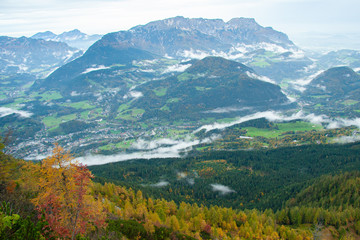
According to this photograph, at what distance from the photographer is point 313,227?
88.6 metres

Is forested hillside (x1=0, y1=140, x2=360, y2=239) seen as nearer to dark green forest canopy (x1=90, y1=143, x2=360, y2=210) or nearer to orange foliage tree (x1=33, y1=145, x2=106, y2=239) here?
orange foliage tree (x1=33, y1=145, x2=106, y2=239)

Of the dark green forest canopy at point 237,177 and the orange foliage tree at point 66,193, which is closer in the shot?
the orange foliage tree at point 66,193

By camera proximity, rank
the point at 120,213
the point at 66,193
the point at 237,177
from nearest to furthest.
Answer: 1. the point at 66,193
2. the point at 120,213
3. the point at 237,177

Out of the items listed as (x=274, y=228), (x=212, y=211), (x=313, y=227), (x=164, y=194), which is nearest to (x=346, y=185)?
(x=313, y=227)

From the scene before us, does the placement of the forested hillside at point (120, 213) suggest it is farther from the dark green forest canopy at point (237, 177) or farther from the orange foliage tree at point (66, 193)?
the dark green forest canopy at point (237, 177)

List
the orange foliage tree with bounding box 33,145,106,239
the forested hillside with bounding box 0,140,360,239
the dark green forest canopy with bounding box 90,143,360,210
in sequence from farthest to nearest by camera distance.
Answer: the dark green forest canopy with bounding box 90,143,360,210 < the forested hillside with bounding box 0,140,360,239 < the orange foliage tree with bounding box 33,145,106,239

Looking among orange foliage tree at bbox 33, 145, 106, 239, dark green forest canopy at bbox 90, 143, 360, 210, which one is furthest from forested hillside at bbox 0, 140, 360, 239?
dark green forest canopy at bbox 90, 143, 360, 210

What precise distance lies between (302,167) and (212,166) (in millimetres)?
74374

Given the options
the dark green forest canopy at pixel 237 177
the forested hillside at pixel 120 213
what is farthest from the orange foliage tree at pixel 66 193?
the dark green forest canopy at pixel 237 177

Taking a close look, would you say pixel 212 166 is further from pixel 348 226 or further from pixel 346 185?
pixel 348 226

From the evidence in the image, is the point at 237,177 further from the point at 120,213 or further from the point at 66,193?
the point at 66,193

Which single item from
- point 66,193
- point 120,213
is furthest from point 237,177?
point 66,193

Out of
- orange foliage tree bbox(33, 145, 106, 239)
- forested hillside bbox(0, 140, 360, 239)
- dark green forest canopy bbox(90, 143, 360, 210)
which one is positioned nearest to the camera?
orange foliage tree bbox(33, 145, 106, 239)

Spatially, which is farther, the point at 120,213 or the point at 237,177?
the point at 237,177
